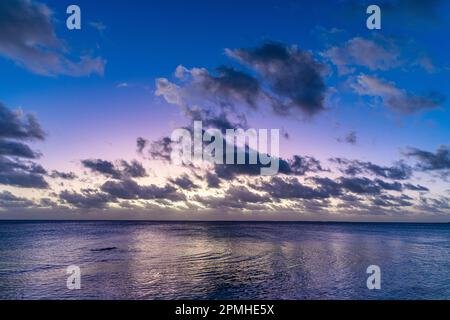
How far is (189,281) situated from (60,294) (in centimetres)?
1222

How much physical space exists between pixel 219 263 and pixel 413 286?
80.3 feet

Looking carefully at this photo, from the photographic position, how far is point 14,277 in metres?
38.1

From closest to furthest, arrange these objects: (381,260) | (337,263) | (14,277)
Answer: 1. (14,277)
2. (337,263)
3. (381,260)

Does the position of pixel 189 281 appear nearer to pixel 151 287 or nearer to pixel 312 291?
pixel 151 287

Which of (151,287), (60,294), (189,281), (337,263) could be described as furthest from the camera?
(337,263)

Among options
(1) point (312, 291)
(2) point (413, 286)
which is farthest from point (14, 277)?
(2) point (413, 286)

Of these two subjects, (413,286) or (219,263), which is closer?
(413,286)

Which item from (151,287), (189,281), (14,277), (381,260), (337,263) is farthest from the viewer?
(381,260)
